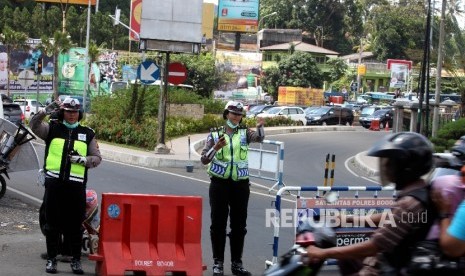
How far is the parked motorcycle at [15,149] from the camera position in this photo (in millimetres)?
14422

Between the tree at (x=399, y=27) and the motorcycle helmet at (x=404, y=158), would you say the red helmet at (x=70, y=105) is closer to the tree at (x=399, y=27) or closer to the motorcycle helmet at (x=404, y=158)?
the motorcycle helmet at (x=404, y=158)

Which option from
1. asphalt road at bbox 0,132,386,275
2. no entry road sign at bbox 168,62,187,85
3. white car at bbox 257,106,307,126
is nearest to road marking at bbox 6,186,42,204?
asphalt road at bbox 0,132,386,275

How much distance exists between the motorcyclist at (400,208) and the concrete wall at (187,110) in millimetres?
33768

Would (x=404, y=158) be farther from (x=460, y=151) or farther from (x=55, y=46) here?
(x=55, y=46)

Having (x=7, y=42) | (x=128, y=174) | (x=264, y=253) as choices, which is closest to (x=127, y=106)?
(x=128, y=174)

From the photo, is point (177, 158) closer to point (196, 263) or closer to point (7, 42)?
point (196, 263)

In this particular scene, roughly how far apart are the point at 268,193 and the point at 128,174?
3898 millimetres

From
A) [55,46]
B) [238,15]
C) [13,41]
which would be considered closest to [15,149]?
[55,46]

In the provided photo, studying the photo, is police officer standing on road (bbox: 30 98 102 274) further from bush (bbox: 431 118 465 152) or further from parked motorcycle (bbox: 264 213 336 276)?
bush (bbox: 431 118 465 152)

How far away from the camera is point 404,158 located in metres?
4.78

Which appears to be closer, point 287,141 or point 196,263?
point 196,263

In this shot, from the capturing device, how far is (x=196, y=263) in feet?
30.8

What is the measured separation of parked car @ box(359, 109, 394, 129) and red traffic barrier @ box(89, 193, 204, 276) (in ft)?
157

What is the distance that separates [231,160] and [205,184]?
10.8m
